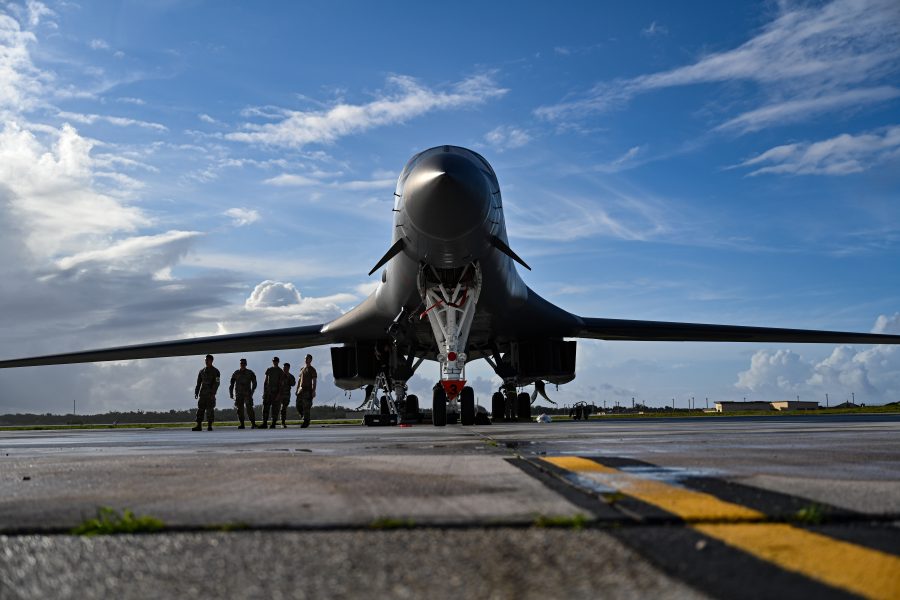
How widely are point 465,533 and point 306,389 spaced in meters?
17.5

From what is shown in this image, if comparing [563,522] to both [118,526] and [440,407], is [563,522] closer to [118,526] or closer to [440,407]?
[118,526]

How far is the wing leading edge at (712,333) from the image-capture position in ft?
78.1

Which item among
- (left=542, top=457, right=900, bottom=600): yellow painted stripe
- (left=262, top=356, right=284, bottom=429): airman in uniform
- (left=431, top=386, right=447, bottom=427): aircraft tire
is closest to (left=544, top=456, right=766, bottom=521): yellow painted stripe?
(left=542, top=457, right=900, bottom=600): yellow painted stripe

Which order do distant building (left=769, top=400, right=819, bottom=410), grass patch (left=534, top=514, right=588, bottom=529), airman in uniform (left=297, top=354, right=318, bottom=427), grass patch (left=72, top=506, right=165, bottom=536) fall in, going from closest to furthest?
grass patch (left=534, top=514, right=588, bottom=529), grass patch (left=72, top=506, right=165, bottom=536), airman in uniform (left=297, top=354, right=318, bottom=427), distant building (left=769, top=400, right=819, bottom=410)

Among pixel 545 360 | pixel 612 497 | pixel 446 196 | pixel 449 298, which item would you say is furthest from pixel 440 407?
pixel 612 497

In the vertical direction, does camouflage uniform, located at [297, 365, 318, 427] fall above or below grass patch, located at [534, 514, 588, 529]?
above

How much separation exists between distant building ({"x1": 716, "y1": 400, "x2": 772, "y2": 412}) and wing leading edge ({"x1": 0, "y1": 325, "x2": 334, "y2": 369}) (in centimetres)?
3693

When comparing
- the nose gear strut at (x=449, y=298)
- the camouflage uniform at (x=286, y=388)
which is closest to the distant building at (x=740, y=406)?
the camouflage uniform at (x=286, y=388)

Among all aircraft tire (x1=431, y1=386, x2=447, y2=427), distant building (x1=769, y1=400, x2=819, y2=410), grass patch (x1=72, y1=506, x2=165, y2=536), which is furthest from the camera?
distant building (x1=769, y1=400, x2=819, y2=410)

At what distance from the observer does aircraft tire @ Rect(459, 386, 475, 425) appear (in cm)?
1455

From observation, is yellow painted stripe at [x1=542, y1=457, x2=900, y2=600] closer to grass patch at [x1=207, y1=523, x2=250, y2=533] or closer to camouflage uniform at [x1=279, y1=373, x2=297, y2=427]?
grass patch at [x1=207, y1=523, x2=250, y2=533]

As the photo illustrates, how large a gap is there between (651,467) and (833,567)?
2.48m

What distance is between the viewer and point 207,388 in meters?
18.4

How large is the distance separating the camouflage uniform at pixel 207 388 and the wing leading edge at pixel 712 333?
1032cm
